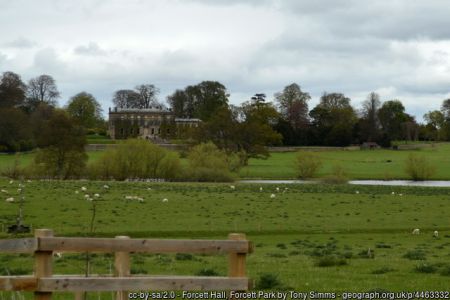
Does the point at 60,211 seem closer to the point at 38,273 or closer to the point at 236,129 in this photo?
the point at 38,273

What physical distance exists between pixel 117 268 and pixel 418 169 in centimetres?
9891

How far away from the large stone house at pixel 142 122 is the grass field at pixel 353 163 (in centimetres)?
2803

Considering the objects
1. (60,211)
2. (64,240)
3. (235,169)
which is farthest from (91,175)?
(64,240)

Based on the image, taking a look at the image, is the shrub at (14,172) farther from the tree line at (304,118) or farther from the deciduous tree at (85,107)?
the deciduous tree at (85,107)

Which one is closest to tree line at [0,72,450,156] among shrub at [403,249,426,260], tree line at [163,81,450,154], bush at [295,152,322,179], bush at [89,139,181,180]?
tree line at [163,81,450,154]

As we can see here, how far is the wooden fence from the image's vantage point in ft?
30.7

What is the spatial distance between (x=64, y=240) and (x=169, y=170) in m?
80.5

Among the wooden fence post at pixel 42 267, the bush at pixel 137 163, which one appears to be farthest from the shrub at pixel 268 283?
the bush at pixel 137 163

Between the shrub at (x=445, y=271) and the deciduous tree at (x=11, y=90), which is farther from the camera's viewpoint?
the deciduous tree at (x=11, y=90)

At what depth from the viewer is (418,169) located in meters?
105

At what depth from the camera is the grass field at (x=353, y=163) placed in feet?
359

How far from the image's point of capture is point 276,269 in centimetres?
1881

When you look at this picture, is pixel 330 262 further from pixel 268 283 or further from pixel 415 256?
pixel 268 283

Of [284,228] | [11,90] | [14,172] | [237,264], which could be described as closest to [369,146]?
[11,90]
